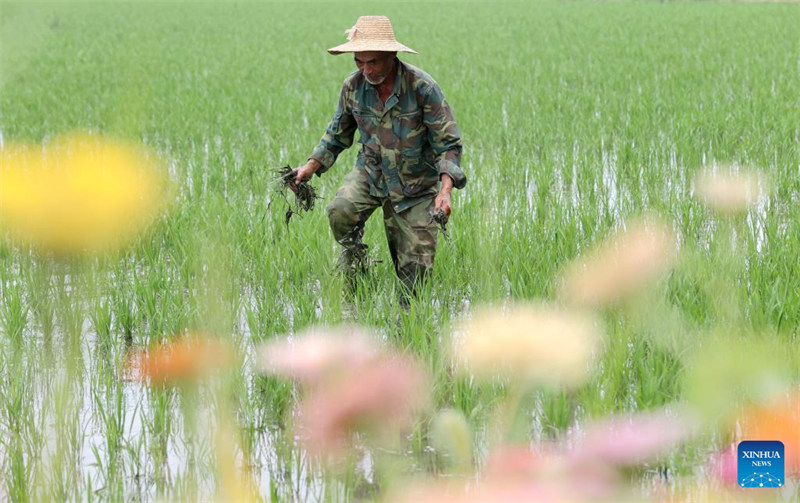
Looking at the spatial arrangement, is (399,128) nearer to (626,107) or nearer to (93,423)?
(93,423)

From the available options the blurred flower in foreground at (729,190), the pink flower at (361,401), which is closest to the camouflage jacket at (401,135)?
the blurred flower in foreground at (729,190)

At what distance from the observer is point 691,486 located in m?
1.62

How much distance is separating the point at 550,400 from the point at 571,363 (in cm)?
166

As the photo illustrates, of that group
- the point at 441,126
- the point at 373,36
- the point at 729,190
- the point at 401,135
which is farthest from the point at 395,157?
the point at 729,190

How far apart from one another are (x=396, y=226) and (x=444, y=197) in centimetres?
53

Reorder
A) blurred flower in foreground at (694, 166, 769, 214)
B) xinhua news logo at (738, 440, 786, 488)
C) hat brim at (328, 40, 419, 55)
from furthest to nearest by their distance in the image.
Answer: hat brim at (328, 40, 419, 55) → xinhua news logo at (738, 440, 786, 488) → blurred flower in foreground at (694, 166, 769, 214)

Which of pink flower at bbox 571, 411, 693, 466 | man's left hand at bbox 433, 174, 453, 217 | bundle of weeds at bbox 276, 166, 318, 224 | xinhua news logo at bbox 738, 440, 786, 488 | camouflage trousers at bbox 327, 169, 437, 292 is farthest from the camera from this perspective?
camouflage trousers at bbox 327, 169, 437, 292

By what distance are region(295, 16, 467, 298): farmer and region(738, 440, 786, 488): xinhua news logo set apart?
5.19 ft

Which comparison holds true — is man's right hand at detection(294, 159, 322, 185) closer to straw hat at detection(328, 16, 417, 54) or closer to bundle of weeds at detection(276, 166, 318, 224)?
bundle of weeds at detection(276, 166, 318, 224)

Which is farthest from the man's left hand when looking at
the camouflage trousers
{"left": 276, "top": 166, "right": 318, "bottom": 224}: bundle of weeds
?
{"left": 276, "top": 166, "right": 318, "bottom": 224}: bundle of weeds

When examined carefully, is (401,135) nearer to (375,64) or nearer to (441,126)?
(441,126)

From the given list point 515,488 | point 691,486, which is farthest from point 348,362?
point 691,486

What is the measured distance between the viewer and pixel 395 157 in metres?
3.09

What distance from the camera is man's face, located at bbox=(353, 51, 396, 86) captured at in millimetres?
2803
